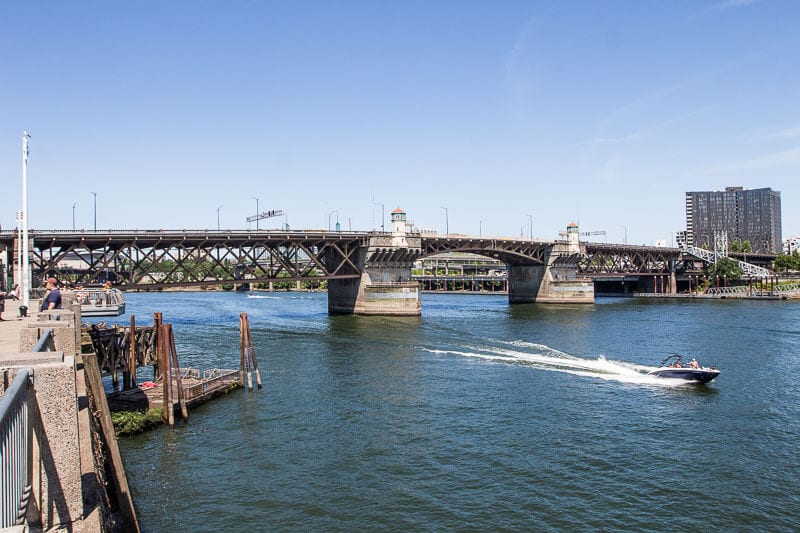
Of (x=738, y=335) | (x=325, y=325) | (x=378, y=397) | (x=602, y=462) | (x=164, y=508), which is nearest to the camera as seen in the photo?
(x=164, y=508)

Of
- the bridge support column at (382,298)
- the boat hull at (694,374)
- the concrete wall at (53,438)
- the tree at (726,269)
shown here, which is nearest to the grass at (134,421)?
the concrete wall at (53,438)

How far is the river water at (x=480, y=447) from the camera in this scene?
73.0 ft

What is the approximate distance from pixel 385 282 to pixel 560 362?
53.4m

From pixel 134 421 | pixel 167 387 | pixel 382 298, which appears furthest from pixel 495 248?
pixel 134 421

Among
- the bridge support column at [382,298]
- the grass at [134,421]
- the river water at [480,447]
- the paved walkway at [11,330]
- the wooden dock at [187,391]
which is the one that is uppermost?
the paved walkway at [11,330]

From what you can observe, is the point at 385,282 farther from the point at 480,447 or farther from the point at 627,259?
the point at 627,259

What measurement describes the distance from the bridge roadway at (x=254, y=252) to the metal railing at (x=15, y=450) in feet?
223

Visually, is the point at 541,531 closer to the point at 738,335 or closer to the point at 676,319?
the point at 738,335

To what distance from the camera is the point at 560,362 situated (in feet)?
173

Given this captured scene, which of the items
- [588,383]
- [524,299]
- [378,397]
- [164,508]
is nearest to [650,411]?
[588,383]

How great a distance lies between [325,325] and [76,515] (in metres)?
77.6

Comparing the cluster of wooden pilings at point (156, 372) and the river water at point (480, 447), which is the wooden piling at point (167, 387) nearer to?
the cluster of wooden pilings at point (156, 372)

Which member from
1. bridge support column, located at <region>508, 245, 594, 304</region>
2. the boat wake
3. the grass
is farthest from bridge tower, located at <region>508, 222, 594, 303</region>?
the grass

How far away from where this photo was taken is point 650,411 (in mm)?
36281
